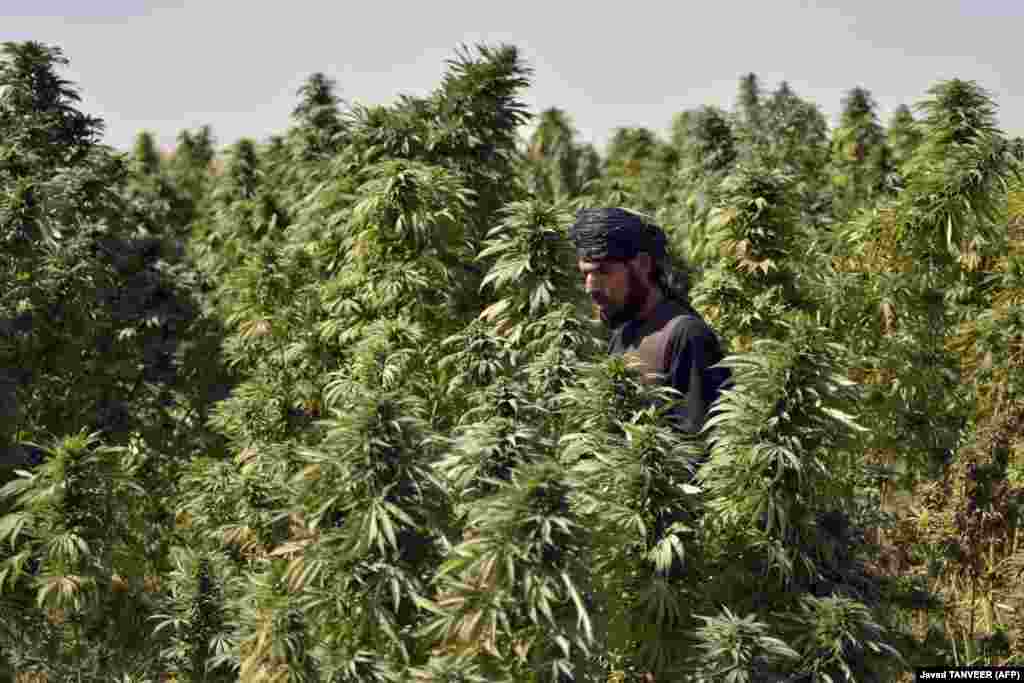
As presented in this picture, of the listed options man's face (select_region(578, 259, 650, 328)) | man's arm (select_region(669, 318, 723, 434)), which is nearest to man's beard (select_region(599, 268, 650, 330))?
man's face (select_region(578, 259, 650, 328))

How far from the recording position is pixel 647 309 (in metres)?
4.02

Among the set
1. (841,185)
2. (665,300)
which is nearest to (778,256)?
(665,300)

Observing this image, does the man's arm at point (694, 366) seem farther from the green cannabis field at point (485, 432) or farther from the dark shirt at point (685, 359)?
the green cannabis field at point (485, 432)

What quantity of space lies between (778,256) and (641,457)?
485 cm

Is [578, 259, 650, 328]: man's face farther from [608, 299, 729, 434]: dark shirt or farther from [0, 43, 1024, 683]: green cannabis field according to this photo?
[0, 43, 1024, 683]: green cannabis field

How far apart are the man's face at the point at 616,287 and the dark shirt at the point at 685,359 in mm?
129

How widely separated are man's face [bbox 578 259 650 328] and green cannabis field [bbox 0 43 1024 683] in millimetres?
361

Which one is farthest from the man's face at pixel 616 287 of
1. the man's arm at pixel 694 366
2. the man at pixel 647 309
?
the man's arm at pixel 694 366

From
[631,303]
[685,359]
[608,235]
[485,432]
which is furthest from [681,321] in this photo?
[485,432]

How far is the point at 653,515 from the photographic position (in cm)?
299

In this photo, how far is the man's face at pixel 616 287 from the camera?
12.9ft

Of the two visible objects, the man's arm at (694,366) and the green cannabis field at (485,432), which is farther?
the man's arm at (694,366)

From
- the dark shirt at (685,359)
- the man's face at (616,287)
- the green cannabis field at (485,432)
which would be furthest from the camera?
the man's face at (616,287)

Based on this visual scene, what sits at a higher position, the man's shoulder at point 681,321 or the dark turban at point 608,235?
the dark turban at point 608,235
